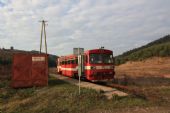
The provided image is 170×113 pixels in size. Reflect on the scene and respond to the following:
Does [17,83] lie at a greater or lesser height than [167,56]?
lesser

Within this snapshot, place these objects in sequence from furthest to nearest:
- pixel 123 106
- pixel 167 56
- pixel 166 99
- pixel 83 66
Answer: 1. pixel 167 56
2. pixel 83 66
3. pixel 166 99
4. pixel 123 106

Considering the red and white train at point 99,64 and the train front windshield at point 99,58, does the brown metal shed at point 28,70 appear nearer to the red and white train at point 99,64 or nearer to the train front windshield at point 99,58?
the red and white train at point 99,64

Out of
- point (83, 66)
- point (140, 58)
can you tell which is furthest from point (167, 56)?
point (83, 66)

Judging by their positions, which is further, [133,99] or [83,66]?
[83,66]

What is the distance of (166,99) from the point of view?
55.2ft

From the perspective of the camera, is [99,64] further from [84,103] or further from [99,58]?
[84,103]

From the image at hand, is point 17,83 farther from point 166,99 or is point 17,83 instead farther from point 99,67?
point 166,99

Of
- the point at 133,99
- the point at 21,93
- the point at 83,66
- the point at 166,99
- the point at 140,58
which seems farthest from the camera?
the point at 140,58

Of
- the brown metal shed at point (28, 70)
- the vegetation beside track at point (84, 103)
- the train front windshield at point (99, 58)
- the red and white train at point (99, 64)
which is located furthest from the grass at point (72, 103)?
the train front windshield at point (99, 58)

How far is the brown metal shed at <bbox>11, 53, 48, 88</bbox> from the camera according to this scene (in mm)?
25688

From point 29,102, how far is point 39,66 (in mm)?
8591

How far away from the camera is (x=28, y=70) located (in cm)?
2595

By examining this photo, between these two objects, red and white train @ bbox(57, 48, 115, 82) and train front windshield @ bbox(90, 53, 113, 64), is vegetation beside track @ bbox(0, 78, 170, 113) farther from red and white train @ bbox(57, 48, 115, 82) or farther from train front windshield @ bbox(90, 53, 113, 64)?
train front windshield @ bbox(90, 53, 113, 64)

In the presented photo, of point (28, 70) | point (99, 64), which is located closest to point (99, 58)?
point (99, 64)
